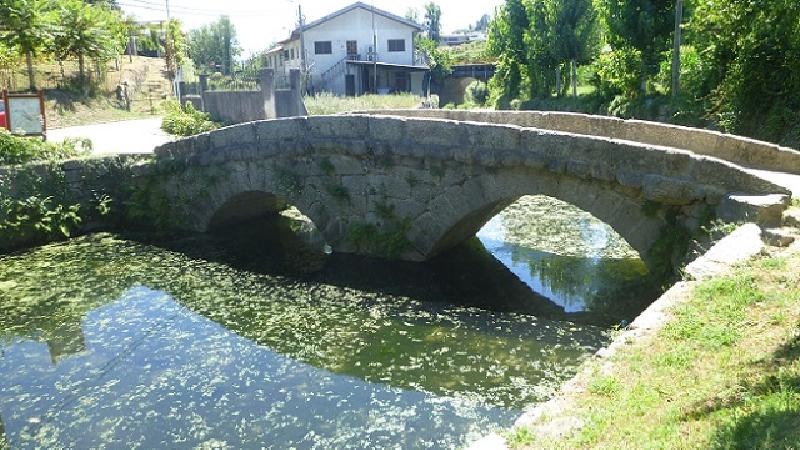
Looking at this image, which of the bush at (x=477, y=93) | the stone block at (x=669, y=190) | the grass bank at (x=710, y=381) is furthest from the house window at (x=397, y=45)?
the grass bank at (x=710, y=381)

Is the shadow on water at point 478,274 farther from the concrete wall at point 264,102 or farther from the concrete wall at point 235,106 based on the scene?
the concrete wall at point 235,106

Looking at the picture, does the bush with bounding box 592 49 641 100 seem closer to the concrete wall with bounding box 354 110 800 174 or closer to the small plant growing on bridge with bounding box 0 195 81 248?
the concrete wall with bounding box 354 110 800 174

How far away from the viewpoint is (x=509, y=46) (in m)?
32.3

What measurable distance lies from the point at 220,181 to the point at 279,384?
22.3ft

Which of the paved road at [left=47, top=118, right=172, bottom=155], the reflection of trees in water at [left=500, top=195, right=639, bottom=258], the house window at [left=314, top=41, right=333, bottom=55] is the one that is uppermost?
the house window at [left=314, top=41, right=333, bottom=55]

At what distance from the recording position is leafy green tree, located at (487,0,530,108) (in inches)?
1243

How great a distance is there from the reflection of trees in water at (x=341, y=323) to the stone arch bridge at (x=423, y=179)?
1607 millimetres

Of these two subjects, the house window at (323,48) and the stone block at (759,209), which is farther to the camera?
the house window at (323,48)

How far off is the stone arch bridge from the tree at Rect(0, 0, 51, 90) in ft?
35.9

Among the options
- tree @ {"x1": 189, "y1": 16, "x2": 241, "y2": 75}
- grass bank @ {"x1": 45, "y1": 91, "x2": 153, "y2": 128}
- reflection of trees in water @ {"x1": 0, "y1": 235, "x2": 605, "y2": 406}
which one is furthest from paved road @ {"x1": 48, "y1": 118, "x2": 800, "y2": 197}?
tree @ {"x1": 189, "y1": 16, "x2": 241, "y2": 75}

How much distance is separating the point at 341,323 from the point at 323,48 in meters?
35.1

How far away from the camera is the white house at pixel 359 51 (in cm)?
4006

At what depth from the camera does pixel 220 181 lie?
12969 mm

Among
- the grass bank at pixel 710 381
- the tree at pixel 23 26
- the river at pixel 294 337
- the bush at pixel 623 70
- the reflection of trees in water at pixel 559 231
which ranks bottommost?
the river at pixel 294 337
